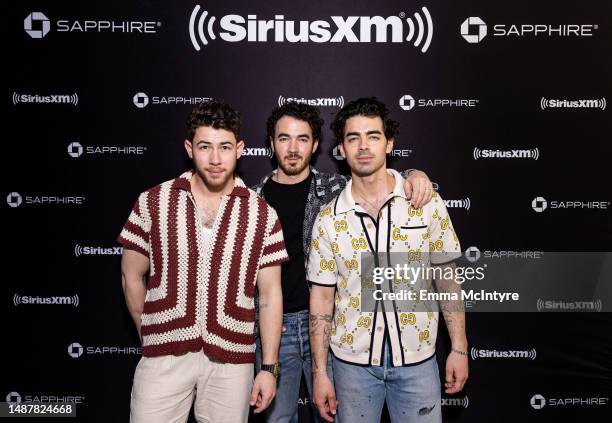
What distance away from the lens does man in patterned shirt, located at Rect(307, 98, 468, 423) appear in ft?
6.40

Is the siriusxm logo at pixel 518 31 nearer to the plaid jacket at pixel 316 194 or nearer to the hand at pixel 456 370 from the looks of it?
the plaid jacket at pixel 316 194

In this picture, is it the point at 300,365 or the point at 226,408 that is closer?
the point at 226,408

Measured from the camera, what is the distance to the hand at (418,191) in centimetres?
199

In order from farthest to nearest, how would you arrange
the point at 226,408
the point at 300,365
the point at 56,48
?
the point at 56,48 < the point at 300,365 < the point at 226,408

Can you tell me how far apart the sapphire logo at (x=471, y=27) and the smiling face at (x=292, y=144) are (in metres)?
1.10

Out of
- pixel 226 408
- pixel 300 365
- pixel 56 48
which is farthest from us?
pixel 56 48

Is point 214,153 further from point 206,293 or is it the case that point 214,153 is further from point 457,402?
point 457,402

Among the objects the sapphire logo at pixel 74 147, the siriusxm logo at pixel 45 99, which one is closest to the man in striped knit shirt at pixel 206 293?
the sapphire logo at pixel 74 147

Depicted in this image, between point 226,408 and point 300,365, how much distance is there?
1.44ft

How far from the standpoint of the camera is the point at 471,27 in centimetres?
267

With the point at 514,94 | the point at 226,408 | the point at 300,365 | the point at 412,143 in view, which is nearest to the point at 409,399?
the point at 300,365

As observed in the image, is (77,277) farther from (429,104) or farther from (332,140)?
(429,104)

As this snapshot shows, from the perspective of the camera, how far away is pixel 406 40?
2672mm

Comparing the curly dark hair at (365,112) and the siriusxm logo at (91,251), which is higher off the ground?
the curly dark hair at (365,112)
